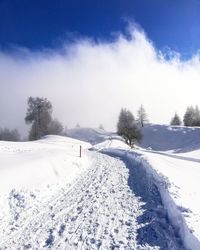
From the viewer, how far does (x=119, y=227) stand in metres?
8.86

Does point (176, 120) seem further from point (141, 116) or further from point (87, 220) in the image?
point (87, 220)

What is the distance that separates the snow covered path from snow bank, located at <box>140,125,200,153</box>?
82.1m

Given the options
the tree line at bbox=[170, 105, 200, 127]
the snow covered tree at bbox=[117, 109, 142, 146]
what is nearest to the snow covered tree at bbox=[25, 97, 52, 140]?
the snow covered tree at bbox=[117, 109, 142, 146]

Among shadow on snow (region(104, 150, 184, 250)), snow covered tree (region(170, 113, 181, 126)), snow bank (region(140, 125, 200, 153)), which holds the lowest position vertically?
shadow on snow (region(104, 150, 184, 250))

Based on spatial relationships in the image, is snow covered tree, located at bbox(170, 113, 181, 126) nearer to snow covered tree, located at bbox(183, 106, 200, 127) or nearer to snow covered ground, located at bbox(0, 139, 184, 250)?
snow covered tree, located at bbox(183, 106, 200, 127)

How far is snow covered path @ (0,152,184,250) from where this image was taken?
25.5ft

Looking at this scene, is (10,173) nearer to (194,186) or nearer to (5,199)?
(5,199)

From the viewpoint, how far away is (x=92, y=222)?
30.8 feet

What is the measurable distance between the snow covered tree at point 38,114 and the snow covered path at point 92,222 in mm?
75315

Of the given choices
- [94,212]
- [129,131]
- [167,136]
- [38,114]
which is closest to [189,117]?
[167,136]

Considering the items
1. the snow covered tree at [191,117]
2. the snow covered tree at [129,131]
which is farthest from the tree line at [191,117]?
the snow covered tree at [129,131]

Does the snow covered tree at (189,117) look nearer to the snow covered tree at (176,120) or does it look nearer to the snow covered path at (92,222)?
the snow covered tree at (176,120)

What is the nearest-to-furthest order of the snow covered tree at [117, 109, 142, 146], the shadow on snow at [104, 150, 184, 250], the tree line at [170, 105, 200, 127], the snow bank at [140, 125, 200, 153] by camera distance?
the shadow on snow at [104, 150, 184, 250] → the snow covered tree at [117, 109, 142, 146] → the snow bank at [140, 125, 200, 153] → the tree line at [170, 105, 200, 127]

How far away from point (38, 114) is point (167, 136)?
160 ft
